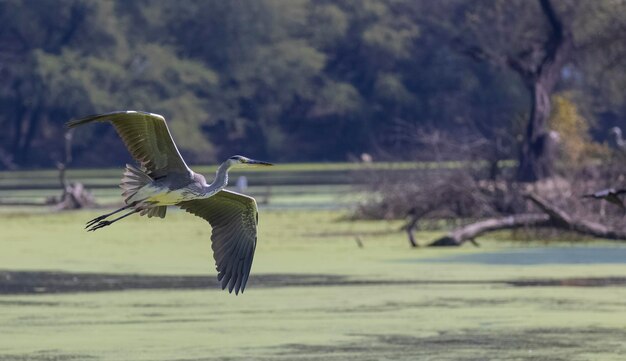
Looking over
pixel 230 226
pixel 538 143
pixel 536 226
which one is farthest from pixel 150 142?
pixel 538 143

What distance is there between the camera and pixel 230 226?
880cm

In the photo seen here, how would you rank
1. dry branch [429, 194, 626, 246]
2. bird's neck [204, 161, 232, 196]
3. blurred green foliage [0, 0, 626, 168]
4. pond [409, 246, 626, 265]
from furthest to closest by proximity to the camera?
blurred green foliage [0, 0, 626, 168] < dry branch [429, 194, 626, 246] < pond [409, 246, 626, 265] < bird's neck [204, 161, 232, 196]

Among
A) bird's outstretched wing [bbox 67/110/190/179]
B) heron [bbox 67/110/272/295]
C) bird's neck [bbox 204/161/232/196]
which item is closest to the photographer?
bird's outstretched wing [bbox 67/110/190/179]

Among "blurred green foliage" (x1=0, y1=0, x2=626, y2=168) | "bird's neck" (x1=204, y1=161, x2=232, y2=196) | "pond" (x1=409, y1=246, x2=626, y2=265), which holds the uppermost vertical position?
"bird's neck" (x1=204, y1=161, x2=232, y2=196)

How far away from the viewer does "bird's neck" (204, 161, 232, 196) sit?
27.8 feet

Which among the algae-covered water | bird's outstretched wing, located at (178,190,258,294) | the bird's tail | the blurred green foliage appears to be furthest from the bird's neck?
the blurred green foliage

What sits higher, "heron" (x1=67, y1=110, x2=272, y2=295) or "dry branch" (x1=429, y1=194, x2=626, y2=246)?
"heron" (x1=67, y1=110, x2=272, y2=295)

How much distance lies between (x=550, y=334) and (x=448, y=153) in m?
8.25

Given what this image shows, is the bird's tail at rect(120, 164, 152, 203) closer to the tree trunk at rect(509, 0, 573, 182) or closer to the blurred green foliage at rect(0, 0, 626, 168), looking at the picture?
the tree trunk at rect(509, 0, 573, 182)

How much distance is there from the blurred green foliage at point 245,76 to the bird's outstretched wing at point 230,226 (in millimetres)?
30401

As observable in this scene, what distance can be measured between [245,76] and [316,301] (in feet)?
108

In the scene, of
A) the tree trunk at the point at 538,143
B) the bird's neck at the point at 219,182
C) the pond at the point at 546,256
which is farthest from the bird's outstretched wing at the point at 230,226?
the tree trunk at the point at 538,143

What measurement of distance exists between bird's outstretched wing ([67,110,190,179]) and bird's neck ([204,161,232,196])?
16 cm

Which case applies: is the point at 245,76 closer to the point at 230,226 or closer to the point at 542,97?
the point at 542,97
